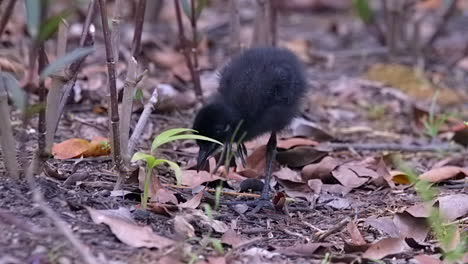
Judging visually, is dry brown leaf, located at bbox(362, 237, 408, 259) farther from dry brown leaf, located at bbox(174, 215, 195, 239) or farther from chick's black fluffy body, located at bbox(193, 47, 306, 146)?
chick's black fluffy body, located at bbox(193, 47, 306, 146)

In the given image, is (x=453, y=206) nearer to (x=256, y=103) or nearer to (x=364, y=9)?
(x=256, y=103)

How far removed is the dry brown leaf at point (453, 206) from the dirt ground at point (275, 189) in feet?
0.73

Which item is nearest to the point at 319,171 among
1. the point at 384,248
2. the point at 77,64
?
the point at 384,248

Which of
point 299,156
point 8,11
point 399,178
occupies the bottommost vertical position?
point 399,178

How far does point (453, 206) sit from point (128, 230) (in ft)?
5.79

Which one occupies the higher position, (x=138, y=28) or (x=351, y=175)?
(x=138, y=28)

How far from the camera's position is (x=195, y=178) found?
423 centimetres

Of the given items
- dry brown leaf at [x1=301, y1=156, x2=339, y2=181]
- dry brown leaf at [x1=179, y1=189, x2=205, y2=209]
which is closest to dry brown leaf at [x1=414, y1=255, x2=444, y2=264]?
dry brown leaf at [x1=179, y1=189, x2=205, y2=209]

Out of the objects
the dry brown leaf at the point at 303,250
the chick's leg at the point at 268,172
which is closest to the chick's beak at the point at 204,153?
the chick's leg at the point at 268,172

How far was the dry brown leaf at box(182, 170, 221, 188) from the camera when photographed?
13.7 ft

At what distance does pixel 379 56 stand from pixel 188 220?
5016 mm

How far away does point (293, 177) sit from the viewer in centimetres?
455

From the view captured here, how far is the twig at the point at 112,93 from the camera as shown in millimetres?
3380

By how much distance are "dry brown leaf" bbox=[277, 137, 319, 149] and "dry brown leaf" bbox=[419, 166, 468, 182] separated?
2.80 feet
